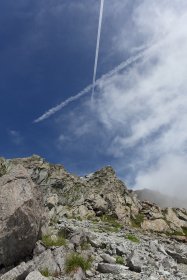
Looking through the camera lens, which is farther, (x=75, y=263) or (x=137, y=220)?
(x=137, y=220)

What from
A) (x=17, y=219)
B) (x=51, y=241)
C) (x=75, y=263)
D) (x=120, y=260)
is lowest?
(x=75, y=263)

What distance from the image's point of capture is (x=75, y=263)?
25.4m

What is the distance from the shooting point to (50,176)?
506ft

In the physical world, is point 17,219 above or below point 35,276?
above

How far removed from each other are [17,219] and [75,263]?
4.41m

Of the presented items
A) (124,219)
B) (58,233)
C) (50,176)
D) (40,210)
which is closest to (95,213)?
(124,219)

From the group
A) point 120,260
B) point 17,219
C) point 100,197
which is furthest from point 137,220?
point 17,219

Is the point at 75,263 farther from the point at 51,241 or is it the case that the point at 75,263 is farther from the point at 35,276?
the point at 51,241

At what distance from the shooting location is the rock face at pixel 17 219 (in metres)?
24.8

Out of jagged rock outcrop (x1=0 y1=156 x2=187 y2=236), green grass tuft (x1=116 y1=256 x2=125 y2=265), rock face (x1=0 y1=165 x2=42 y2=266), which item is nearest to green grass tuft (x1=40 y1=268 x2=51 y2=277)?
rock face (x1=0 y1=165 x2=42 y2=266)

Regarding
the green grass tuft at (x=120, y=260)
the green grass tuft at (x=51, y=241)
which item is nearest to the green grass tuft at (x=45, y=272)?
the green grass tuft at (x=51, y=241)

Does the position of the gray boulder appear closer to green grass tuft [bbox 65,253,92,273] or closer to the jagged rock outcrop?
green grass tuft [bbox 65,253,92,273]

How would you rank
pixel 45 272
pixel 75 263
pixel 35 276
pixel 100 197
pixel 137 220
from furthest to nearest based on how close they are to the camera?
pixel 137 220 → pixel 100 197 → pixel 75 263 → pixel 45 272 → pixel 35 276

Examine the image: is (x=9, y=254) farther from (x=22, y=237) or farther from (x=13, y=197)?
(x=13, y=197)
